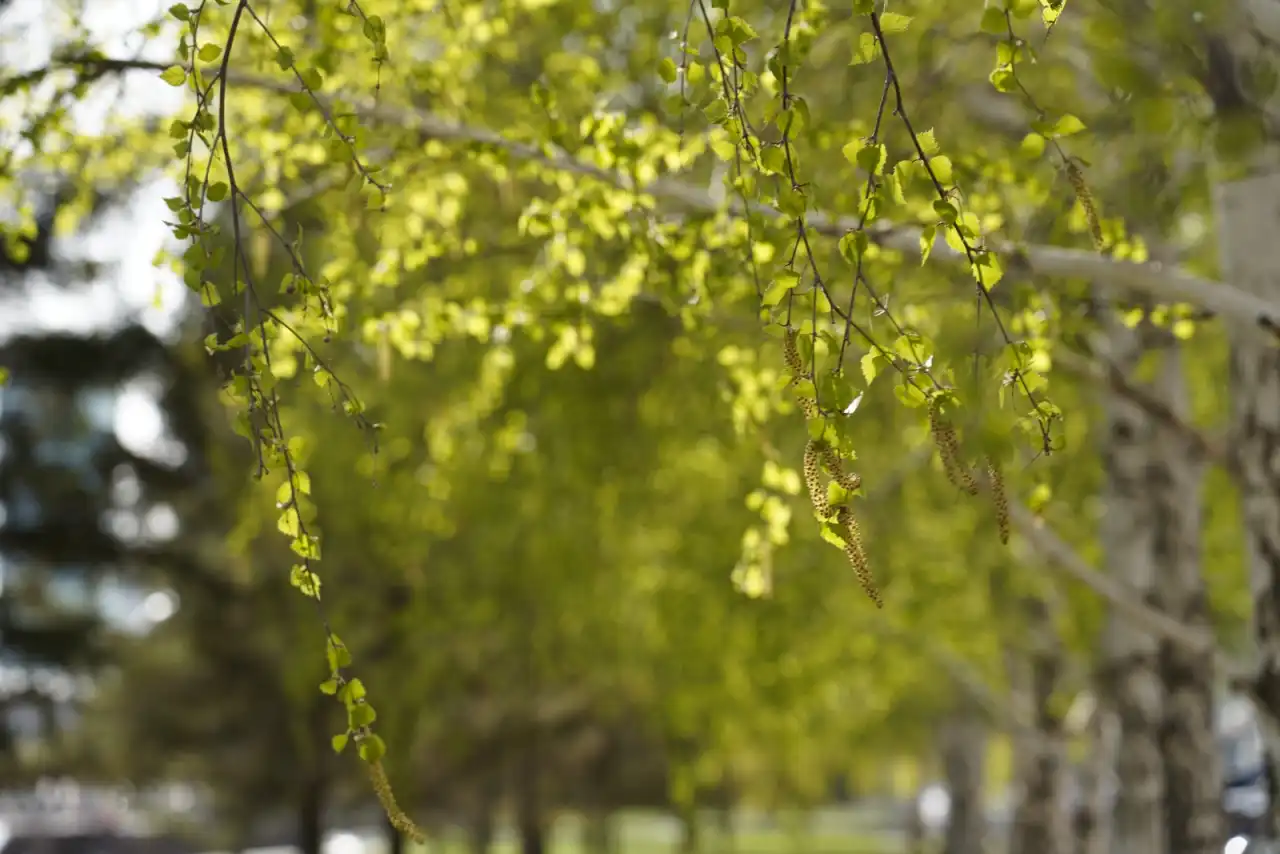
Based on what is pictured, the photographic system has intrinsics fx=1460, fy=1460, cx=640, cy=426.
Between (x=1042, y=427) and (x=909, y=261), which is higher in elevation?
(x=909, y=261)

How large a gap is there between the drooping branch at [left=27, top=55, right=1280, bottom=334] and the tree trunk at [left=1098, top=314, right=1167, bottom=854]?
271cm

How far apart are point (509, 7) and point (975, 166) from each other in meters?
1.57

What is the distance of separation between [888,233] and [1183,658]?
12.1 ft

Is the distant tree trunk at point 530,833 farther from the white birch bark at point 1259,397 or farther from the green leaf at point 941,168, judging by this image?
the green leaf at point 941,168

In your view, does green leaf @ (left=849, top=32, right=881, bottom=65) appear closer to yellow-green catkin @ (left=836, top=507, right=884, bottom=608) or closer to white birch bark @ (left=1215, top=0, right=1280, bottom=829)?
yellow-green catkin @ (left=836, top=507, right=884, bottom=608)

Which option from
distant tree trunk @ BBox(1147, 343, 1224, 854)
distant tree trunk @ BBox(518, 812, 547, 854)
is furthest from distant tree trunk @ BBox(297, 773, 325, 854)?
distant tree trunk @ BBox(1147, 343, 1224, 854)

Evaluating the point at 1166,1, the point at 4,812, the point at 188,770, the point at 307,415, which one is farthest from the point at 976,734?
the point at 4,812

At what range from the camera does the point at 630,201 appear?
4.13 meters

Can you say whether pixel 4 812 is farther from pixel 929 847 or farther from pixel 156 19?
pixel 156 19

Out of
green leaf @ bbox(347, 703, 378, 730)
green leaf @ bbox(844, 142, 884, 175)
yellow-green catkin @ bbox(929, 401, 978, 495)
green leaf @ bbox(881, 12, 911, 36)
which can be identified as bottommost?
green leaf @ bbox(347, 703, 378, 730)

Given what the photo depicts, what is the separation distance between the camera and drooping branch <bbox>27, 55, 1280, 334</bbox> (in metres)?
3.87

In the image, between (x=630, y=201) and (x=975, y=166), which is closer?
(x=630, y=201)

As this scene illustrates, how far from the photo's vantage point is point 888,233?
402 centimetres

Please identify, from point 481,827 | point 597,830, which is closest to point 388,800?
point 481,827
